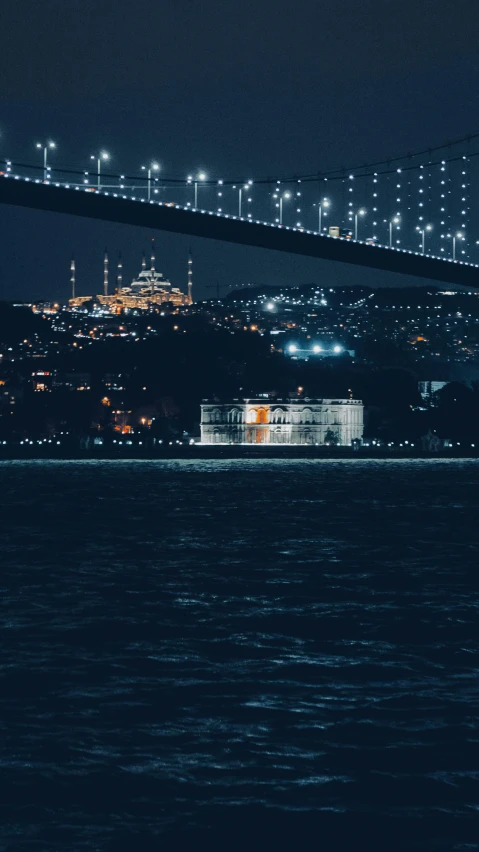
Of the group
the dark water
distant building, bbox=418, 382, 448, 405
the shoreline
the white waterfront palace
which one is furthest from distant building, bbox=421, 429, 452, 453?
the dark water

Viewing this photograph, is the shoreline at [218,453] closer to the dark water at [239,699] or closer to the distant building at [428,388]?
the distant building at [428,388]

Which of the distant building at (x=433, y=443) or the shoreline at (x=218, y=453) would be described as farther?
the distant building at (x=433, y=443)

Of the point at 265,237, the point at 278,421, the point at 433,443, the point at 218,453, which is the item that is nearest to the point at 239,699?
the point at 265,237

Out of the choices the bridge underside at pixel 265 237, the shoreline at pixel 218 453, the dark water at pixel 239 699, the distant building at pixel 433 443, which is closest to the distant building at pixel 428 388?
the distant building at pixel 433 443

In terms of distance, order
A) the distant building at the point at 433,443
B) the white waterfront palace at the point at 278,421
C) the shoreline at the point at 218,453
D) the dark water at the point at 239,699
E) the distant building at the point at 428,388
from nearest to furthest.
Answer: the dark water at the point at 239,699
the shoreline at the point at 218,453
the distant building at the point at 433,443
the white waterfront palace at the point at 278,421
the distant building at the point at 428,388

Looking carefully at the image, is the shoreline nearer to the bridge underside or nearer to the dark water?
the bridge underside
